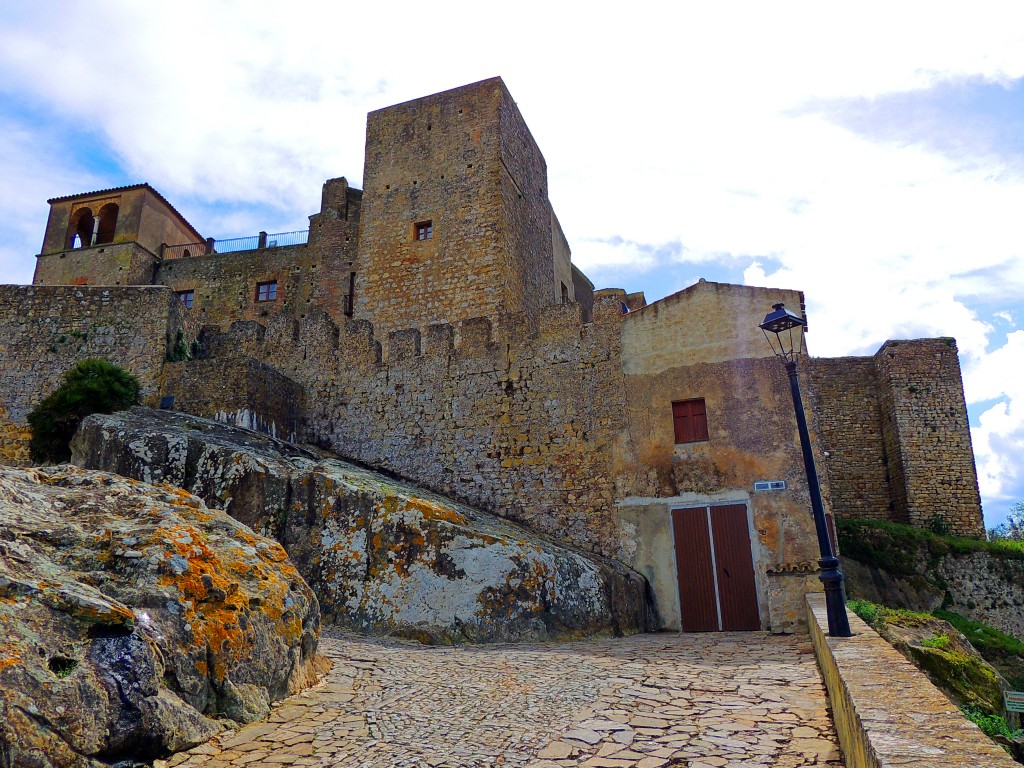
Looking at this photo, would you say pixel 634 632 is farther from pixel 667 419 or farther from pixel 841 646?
pixel 841 646

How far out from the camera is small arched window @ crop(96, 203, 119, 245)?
31.1 metres

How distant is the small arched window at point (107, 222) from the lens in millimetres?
31078

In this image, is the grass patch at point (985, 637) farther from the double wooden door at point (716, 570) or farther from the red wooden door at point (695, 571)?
the red wooden door at point (695, 571)

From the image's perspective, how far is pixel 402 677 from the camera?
6.35 meters

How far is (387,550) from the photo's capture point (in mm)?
9344

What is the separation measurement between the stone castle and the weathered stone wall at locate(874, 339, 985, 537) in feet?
0.20

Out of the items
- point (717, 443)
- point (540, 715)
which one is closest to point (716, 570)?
point (717, 443)

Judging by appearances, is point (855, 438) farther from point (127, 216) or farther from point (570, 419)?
point (127, 216)

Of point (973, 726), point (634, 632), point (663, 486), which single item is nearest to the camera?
point (973, 726)

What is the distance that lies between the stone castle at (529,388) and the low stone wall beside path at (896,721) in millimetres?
5988

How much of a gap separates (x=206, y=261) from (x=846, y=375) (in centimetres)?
2462

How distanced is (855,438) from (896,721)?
20627mm

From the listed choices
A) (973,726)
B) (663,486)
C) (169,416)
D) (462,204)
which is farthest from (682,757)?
(462,204)

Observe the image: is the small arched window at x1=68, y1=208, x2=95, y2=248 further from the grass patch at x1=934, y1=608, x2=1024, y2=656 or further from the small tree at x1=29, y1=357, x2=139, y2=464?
the grass patch at x1=934, y1=608, x2=1024, y2=656
